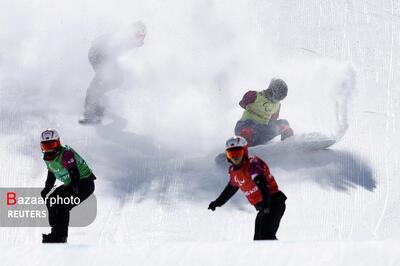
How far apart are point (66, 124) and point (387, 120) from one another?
5.24 meters

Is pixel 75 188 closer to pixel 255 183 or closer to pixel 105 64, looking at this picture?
pixel 255 183

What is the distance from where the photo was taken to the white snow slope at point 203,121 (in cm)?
470

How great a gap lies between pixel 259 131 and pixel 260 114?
0.22m

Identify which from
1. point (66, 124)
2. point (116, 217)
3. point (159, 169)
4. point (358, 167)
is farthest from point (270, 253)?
point (66, 124)

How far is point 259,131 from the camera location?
32.9ft

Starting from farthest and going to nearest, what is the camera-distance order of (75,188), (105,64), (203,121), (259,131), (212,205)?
(105,64) < (203,121) < (259,131) < (75,188) < (212,205)

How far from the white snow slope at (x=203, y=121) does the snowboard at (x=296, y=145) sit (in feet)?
0.30

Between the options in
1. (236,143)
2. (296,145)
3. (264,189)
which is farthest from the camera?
(296,145)

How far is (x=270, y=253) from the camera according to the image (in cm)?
426

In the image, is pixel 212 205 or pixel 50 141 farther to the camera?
pixel 50 141

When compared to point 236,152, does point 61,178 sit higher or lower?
lower

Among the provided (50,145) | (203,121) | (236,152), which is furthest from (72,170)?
(203,121)

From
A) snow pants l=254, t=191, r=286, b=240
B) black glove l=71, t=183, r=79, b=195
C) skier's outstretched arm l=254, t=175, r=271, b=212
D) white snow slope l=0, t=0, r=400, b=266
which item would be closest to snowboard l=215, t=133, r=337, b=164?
white snow slope l=0, t=0, r=400, b=266

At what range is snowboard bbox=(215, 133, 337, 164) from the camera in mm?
9906
